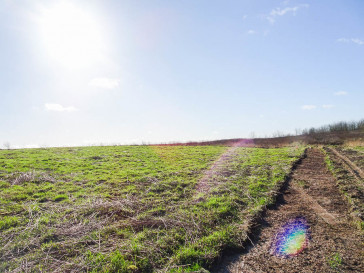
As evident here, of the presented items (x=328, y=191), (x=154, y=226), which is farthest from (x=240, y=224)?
(x=328, y=191)

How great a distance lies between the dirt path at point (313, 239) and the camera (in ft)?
14.6

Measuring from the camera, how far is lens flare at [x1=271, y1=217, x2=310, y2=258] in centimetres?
496

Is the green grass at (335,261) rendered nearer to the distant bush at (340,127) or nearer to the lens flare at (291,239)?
the lens flare at (291,239)

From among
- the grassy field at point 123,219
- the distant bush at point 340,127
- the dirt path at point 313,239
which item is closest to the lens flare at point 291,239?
the dirt path at point 313,239

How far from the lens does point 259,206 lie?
7.56 meters

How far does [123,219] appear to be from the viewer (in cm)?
677

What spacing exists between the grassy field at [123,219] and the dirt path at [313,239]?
483 mm

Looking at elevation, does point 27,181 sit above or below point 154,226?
above

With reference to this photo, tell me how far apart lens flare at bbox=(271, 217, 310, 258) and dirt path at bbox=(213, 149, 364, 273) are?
118 millimetres

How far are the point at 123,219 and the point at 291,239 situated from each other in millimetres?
5007

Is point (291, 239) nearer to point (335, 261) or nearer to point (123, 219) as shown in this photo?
point (335, 261)

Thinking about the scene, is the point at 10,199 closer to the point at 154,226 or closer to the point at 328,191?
the point at 154,226

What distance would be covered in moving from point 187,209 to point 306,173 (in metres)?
9.44

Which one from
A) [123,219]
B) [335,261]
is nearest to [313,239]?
[335,261]
